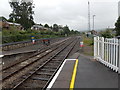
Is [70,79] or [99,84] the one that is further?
[70,79]

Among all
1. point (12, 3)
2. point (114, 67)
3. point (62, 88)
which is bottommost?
point (62, 88)

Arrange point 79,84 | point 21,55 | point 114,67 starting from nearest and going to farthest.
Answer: point 79,84
point 114,67
point 21,55

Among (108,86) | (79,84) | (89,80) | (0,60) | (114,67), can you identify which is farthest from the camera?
(0,60)

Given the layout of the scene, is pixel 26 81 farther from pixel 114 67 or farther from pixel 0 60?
pixel 0 60

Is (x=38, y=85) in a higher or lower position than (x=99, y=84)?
lower

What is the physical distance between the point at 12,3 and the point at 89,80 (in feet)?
187

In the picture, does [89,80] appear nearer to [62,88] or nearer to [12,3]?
[62,88]

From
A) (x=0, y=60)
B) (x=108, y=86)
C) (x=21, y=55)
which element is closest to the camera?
(x=108, y=86)

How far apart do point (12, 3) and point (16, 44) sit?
42.0 meters

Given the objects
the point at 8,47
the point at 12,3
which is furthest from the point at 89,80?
the point at 12,3

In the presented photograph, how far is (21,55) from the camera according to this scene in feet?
46.8

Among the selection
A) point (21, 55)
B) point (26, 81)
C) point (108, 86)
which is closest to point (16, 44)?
point (21, 55)

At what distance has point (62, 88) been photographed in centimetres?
442

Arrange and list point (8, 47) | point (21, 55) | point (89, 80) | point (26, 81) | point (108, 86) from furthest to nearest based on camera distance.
Result: 1. point (8, 47)
2. point (21, 55)
3. point (26, 81)
4. point (89, 80)
5. point (108, 86)
